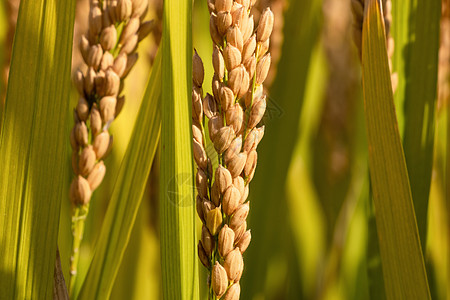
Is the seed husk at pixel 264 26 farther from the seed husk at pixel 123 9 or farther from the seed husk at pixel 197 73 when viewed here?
the seed husk at pixel 123 9

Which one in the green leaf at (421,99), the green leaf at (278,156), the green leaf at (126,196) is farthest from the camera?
the green leaf at (278,156)

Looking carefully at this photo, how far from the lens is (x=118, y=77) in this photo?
61cm

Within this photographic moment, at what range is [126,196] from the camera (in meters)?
0.60

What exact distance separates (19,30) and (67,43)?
5 centimetres

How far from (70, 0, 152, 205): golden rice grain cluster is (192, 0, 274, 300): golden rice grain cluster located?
166 millimetres

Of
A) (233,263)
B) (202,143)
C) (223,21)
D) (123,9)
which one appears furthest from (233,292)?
(123,9)

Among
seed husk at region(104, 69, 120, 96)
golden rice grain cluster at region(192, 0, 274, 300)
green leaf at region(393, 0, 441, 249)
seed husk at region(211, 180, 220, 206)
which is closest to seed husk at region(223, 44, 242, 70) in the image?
golden rice grain cluster at region(192, 0, 274, 300)

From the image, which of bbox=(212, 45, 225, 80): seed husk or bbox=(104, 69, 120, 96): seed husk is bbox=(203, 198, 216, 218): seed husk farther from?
bbox=(104, 69, 120, 96): seed husk

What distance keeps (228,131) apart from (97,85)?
0.76 ft

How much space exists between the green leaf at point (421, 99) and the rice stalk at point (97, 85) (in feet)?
1.24

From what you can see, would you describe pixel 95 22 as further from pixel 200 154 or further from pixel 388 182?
pixel 388 182

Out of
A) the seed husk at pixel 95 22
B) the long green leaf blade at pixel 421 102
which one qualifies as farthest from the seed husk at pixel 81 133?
the long green leaf blade at pixel 421 102

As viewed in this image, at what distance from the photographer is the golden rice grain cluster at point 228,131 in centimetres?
44

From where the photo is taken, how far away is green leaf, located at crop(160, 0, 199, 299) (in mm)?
489
